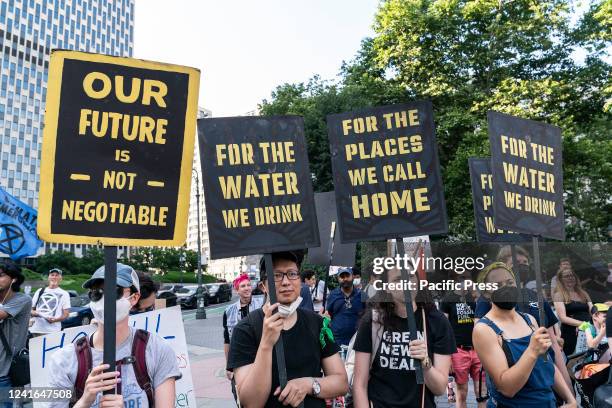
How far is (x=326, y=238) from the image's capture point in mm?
7938

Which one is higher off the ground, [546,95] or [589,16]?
[589,16]

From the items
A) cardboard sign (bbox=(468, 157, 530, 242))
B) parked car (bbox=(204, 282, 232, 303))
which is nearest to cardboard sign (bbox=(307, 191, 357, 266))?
cardboard sign (bbox=(468, 157, 530, 242))

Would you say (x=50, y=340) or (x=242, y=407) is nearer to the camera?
(x=242, y=407)

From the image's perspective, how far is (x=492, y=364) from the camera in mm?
3152

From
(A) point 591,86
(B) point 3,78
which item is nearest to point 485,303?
(A) point 591,86

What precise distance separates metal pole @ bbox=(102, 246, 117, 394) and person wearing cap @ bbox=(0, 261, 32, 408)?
8.20 ft

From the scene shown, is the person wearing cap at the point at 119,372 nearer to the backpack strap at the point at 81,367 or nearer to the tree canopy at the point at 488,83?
the backpack strap at the point at 81,367

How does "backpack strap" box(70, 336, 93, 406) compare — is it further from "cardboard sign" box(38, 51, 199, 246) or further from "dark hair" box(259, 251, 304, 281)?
"dark hair" box(259, 251, 304, 281)

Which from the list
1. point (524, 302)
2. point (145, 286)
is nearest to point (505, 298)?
point (524, 302)

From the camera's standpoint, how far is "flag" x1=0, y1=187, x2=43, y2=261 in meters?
6.70

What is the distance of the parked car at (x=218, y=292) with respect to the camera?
1316 inches

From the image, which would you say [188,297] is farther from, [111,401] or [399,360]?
[111,401]

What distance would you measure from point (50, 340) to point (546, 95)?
2024 centimetres

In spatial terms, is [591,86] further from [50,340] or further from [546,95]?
[50,340]
